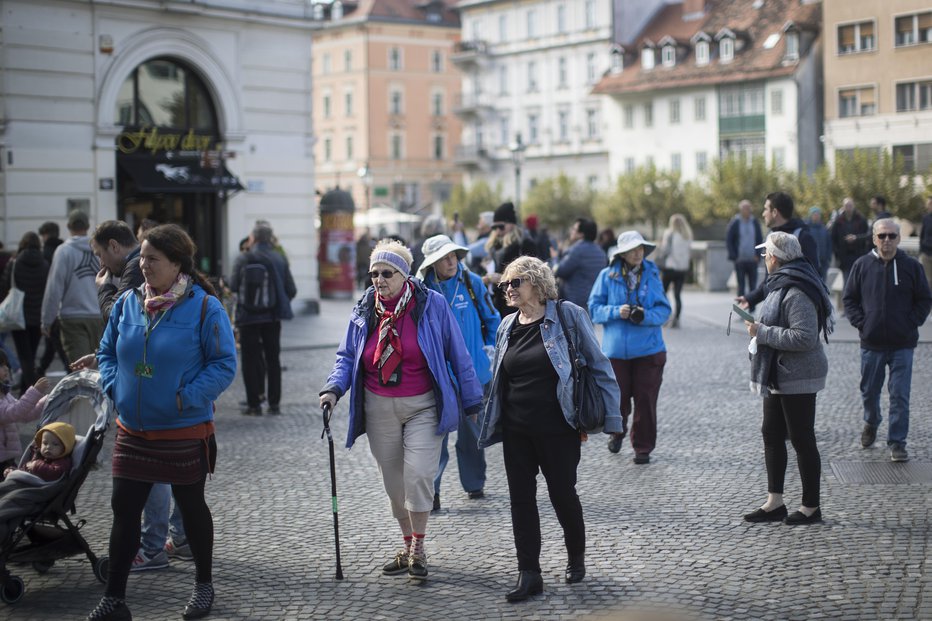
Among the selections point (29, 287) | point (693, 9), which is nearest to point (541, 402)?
point (29, 287)

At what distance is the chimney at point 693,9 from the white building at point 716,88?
0.06 meters

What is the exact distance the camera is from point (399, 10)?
333 ft

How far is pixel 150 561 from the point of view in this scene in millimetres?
7438

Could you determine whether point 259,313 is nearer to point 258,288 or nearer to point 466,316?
point 258,288

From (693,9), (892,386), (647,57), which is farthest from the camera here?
(693,9)

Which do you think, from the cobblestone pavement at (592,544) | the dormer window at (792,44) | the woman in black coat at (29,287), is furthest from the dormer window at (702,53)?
the cobblestone pavement at (592,544)

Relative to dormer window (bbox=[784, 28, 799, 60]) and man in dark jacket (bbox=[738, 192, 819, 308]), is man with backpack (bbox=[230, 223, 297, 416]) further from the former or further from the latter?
dormer window (bbox=[784, 28, 799, 60])

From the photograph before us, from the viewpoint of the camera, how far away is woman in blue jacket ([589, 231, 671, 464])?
410 inches

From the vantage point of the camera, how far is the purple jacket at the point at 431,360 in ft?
23.5

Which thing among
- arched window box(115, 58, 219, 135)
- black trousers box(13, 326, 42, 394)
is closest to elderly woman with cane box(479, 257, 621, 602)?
black trousers box(13, 326, 42, 394)

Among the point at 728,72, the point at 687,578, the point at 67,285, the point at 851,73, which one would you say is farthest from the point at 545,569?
the point at 728,72

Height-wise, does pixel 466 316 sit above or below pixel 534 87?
below

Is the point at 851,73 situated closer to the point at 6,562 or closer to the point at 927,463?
the point at 927,463

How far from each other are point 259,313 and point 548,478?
23.3 ft
